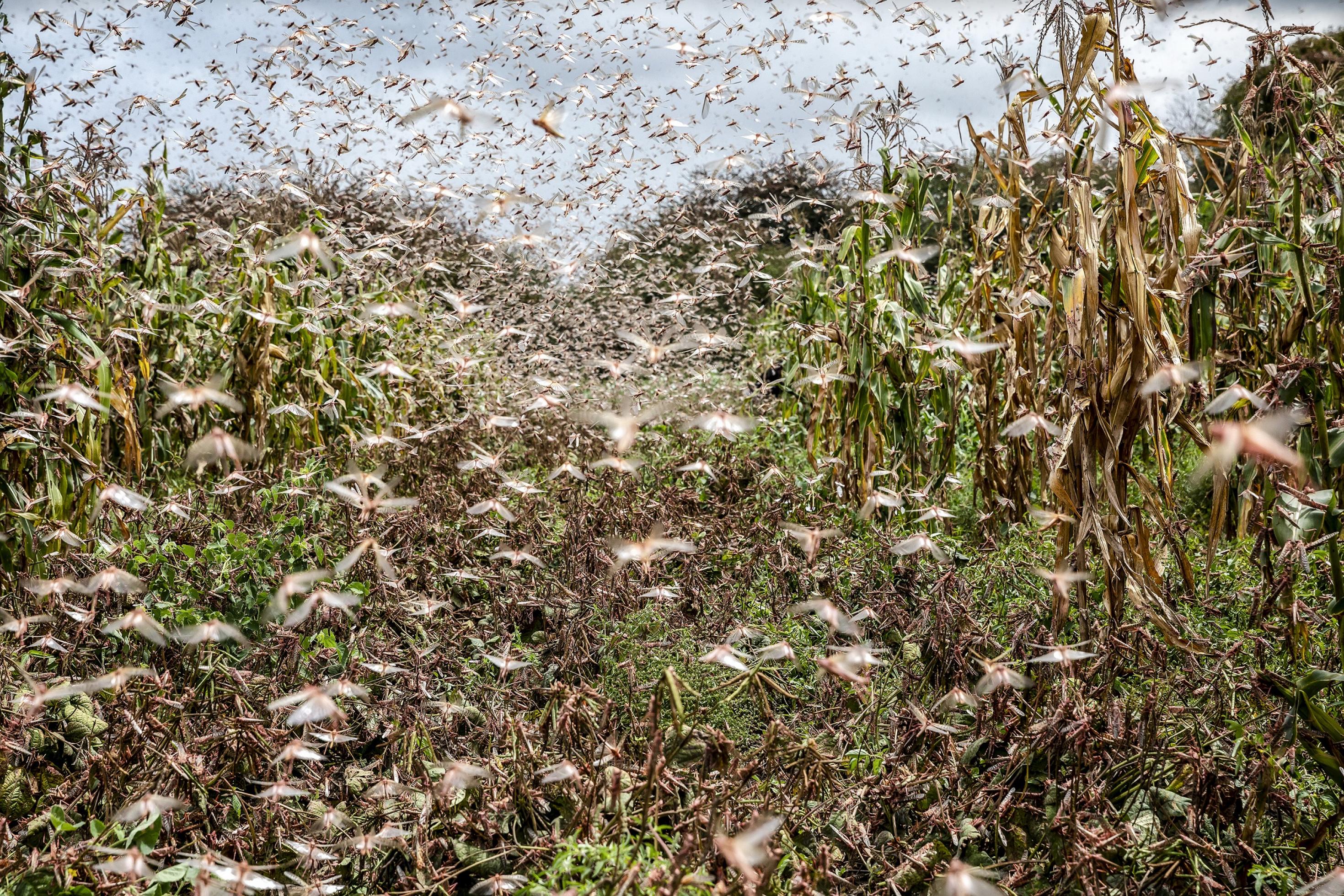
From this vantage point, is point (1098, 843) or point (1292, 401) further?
point (1292, 401)

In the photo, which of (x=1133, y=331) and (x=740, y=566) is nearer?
(x=1133, y=331)

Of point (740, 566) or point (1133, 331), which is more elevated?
point (1133, 331)

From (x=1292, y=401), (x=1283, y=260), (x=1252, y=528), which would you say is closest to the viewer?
(x=1292, y=401)

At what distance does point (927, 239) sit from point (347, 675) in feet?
19.4

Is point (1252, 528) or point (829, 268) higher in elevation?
point (829, 268)

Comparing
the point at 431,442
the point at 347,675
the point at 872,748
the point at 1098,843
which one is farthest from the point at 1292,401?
the point at 431,442

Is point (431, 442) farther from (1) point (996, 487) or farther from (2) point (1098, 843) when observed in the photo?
(2) point (1098, 843)

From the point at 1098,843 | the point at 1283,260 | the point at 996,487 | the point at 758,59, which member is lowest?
the point at 996,487

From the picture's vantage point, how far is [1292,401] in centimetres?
178

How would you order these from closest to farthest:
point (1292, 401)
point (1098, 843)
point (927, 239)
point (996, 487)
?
point (1098, 843) → point (1292, 401) → point (996, 487) → point (927, 239)

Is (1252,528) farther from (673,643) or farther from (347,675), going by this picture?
(347,675)

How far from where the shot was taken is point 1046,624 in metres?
2.55

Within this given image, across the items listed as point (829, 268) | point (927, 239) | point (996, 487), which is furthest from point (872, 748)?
point (927, 239)

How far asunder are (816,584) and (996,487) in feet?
3.51
